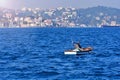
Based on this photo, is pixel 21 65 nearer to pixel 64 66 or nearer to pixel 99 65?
pixel 64 66

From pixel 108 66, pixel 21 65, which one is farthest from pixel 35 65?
pixel 108 66

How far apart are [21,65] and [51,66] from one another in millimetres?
4374

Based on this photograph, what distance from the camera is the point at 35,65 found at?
2618 inches

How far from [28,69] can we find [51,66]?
569 cm

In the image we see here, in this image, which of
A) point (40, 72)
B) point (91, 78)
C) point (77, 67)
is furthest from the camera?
point (77, 67)

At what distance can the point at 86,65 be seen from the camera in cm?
6681

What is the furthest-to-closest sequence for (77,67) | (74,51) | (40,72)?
1. (74,51)
2. (77,67)
3. (40,72)

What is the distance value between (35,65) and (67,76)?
13498 mm

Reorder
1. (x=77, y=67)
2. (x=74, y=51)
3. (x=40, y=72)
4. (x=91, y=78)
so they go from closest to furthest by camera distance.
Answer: (x=91, y=78), (x=40, y=72), (x=77, y=67), (x=74, y=51)

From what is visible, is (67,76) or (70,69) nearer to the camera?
(67,76)

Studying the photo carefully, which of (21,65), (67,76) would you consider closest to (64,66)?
(21,65)

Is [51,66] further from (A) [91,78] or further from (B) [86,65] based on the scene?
(A) [91,78]

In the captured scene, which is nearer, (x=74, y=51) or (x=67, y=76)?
(x=67, y=76)

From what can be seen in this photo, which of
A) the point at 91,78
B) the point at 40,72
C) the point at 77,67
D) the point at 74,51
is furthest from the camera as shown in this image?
the point at 74,51
